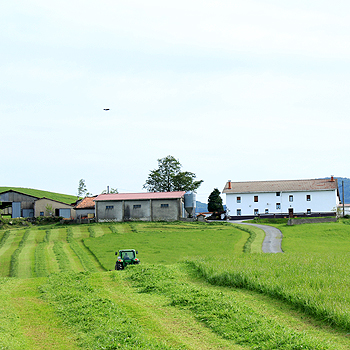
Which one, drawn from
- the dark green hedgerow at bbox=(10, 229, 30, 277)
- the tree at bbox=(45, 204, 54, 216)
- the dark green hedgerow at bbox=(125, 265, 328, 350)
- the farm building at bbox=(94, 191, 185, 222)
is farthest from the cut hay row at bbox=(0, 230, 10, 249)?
the tree at bbox=(45, 204, 54, 216)

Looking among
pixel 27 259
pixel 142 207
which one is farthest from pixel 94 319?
pixel 142 207

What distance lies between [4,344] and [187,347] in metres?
5.00

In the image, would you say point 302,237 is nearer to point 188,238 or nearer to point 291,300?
point 188,238

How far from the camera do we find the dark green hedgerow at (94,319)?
1091 cm

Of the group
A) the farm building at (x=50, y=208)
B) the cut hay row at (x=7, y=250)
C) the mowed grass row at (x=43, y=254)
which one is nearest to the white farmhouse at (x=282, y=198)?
the farm building at (x=50, y=208)

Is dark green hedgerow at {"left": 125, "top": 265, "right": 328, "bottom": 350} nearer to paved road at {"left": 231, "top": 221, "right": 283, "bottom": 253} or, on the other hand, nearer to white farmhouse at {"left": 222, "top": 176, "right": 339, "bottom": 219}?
paved road at {"left": 231, "top": 221, "right": 283, "bottom": 253}

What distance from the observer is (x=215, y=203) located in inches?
3937

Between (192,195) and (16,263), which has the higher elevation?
(192,195)

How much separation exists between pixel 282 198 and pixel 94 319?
274ft

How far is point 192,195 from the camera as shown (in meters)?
77.5

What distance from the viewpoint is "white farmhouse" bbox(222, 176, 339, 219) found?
88.9 metres

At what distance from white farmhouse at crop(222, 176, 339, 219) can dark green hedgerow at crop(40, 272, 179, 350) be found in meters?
77.0

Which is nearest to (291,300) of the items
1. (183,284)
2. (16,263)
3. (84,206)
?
(183,284)

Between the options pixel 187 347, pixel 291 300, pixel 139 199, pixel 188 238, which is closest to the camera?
pixel 187 347
